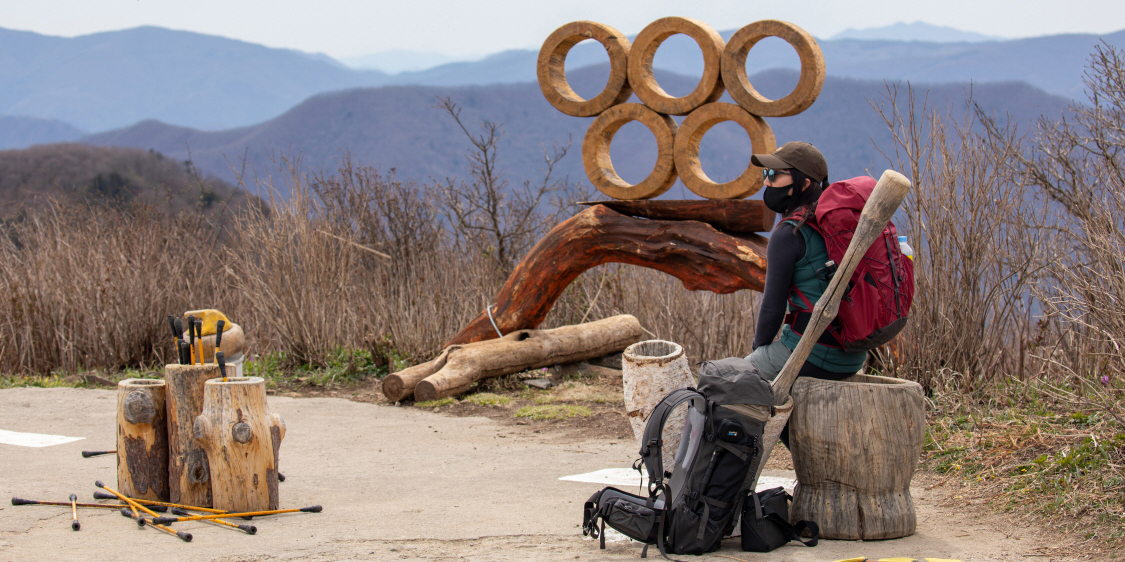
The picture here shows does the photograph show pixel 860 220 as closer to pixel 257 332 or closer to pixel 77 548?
pixel 77 548

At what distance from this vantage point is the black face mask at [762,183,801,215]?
151 inches

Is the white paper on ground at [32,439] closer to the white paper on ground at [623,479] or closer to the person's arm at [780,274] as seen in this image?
the white paper on ground at [623,479]

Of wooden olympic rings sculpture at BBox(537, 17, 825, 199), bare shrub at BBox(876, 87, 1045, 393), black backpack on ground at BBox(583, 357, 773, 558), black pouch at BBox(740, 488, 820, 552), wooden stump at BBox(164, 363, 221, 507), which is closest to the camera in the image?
black backpack on ground at BBox(583, 357, 773, 558)

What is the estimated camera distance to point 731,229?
6465mm

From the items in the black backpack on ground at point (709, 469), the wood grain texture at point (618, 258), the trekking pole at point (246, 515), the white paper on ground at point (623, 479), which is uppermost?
the wood grain texture at point (618, 258)

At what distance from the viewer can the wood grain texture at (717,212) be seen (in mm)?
6270

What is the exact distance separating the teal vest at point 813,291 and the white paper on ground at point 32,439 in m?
4.43

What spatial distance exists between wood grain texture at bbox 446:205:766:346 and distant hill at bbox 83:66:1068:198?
78.9 metres

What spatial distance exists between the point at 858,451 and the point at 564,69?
403cm

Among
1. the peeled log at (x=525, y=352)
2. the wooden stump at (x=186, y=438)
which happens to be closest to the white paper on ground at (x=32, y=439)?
the wooden stump at (x=186, y=438)

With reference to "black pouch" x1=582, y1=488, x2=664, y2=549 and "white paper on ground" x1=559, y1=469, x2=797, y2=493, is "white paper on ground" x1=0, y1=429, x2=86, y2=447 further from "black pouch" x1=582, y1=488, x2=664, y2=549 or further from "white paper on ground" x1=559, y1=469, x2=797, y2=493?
"black pouch" x1=582, y1=488, x2=664, y2=549

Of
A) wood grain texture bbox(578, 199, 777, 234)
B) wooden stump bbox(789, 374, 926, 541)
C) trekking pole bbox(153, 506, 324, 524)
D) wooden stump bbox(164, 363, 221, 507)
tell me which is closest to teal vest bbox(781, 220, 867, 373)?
wooden stump bbox(789, 374, 926, 541)

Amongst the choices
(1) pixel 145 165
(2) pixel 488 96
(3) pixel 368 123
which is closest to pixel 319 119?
(3) pixel 368 123

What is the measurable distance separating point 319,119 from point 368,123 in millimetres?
5516
